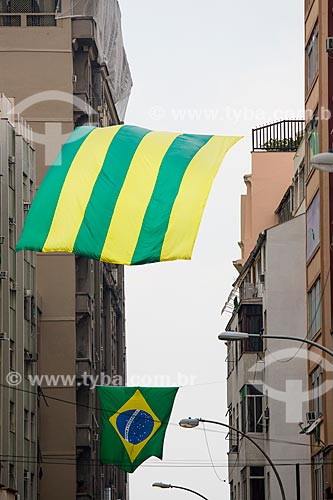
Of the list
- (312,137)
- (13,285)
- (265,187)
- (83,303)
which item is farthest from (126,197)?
(83,303)

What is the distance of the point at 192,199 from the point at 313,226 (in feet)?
65.2

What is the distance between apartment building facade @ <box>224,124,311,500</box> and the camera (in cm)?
6350

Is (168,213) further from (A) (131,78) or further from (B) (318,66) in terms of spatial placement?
(A) (131,78)

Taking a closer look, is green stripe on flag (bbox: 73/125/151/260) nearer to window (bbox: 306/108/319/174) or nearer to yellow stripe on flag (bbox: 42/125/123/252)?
yellow stripe on flag (bbox: 42/125/123/252)

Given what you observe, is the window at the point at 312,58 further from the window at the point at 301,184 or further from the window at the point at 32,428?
the window at the point at 32,428

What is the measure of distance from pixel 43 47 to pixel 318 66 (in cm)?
3750

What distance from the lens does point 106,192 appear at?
109 feet

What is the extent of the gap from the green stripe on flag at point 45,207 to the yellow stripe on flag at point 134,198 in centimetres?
132

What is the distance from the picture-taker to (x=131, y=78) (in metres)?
104

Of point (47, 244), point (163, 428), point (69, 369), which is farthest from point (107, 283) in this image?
point (47, 244)

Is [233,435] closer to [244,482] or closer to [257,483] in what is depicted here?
[244,482]

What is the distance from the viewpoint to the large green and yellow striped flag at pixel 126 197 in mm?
32062

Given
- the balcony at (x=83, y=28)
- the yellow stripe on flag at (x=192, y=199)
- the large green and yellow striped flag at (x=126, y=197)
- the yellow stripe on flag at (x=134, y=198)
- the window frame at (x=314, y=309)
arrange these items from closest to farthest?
1. the yellow stripe on flag at (x=192, y=199)
2. the large green and yellow striped flag at (x=126, y=197)
3. the yellow stripe on flag at (x=134, y=198)
4. the window frame at (x=314, y=309)
5. the balcony at (x=83, y=28)

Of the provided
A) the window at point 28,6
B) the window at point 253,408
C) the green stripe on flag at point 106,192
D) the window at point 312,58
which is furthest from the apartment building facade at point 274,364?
the green stripe on flag at point 106,192
